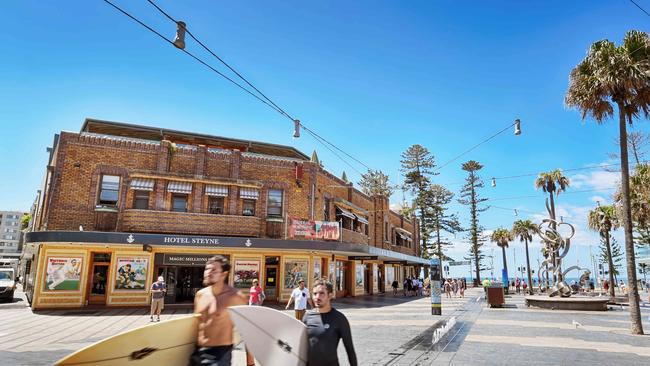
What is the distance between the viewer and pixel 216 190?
2092 cm

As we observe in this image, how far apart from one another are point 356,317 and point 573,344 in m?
7.78

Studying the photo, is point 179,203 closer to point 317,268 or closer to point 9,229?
point 317,268

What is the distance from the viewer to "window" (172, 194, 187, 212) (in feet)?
66.5

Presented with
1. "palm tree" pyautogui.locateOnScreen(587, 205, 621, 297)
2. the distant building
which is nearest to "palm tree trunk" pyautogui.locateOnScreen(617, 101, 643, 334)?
"palm tree" pyautogui.locateOnScreen(587, 205, 621, 297)

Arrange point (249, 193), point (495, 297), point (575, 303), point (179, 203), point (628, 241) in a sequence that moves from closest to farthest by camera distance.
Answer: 1. point (628, 241)
2. point (575, 303)
3. point (179, 203)
4. point (495, 297)
5. point (249, 193)

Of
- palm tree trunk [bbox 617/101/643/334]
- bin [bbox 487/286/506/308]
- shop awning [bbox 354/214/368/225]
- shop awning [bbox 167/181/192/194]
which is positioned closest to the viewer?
palm tree trunk [bbox 617/101/643/334]

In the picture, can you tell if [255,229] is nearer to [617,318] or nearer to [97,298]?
[97,298]

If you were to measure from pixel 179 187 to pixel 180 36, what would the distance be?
14.0m

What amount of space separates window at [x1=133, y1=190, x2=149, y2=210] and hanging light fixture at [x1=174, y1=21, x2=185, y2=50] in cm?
1426

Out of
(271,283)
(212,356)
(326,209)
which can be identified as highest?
(326,209)

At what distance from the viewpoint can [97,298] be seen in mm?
18516

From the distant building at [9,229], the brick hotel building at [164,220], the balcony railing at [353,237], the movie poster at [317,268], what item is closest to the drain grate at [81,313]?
the brick hotel building at [164,220]

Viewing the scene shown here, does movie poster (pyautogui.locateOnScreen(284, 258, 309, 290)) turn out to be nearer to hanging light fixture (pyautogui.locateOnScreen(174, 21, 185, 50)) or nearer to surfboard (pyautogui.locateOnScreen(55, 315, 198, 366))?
hanging light fixture (pyautogui.locateOnScreen(174, 21, 185, 50))

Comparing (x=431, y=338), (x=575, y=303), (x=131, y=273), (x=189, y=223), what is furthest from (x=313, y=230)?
(x=575, y=303)
